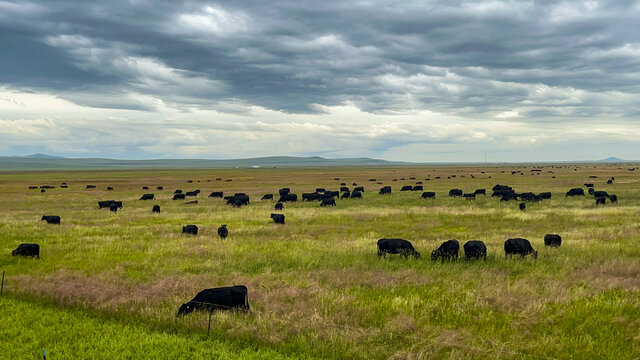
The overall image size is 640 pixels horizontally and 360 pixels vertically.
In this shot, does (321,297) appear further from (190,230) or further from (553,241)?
(190,230)

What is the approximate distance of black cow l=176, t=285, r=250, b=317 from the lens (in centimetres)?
1126

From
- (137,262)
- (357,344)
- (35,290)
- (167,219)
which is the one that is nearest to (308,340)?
(357,344)

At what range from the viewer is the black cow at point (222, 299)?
36.9 ft

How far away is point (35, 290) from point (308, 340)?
8.94 meters

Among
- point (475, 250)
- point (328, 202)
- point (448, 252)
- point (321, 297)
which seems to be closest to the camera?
point (321, 297)

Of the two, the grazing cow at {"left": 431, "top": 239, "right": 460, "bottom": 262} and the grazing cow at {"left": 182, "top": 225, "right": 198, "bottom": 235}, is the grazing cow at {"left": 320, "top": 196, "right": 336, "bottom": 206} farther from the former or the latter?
the grazing cow at {"left": 431, "top": 239, "right": 460, "bottom": 262}

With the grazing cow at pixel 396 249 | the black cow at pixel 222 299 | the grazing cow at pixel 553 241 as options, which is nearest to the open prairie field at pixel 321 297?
the black cow at pixel 222 299

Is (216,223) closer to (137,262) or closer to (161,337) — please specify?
(137,262)

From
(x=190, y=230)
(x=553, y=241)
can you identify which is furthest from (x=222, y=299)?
(x=553, y=241)

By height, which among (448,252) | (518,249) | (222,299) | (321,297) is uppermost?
(518,249)

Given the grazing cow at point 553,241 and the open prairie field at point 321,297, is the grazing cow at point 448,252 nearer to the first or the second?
the open prairie field at point 321,297

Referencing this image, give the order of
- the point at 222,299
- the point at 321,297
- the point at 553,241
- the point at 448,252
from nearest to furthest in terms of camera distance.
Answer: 1. the point at 222,299
2. the point at 321,297
3. the point at 448,252
4. the point at 553,241

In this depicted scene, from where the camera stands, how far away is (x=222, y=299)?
1149 cm

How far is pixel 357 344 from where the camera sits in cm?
913
